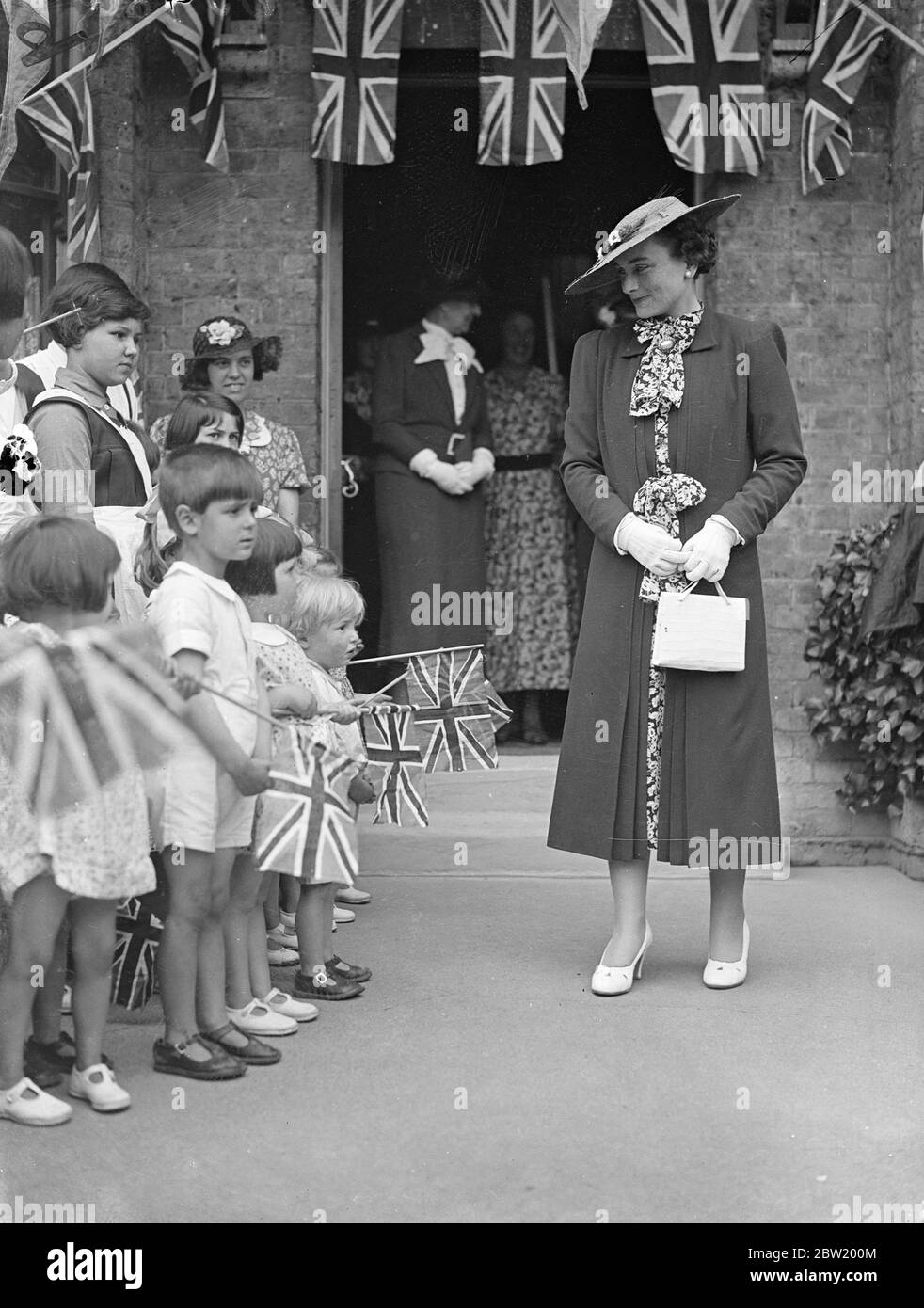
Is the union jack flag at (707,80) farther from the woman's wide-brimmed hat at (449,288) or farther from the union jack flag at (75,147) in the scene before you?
the union jack flag at (75,147)

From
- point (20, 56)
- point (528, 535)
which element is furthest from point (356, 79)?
point (528, 535)

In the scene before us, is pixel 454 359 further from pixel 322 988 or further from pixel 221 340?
pixel 322 988

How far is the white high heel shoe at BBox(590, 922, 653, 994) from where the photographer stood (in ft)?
14.1

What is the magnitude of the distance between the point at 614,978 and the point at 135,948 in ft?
4.20

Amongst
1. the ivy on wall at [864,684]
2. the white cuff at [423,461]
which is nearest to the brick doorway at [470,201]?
the white cuff at [423,461]

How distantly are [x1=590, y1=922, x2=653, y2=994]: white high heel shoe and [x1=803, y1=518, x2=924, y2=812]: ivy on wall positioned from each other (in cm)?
179

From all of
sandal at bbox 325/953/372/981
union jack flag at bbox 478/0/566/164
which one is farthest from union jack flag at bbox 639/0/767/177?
sandal at bbox 325/953/372/981

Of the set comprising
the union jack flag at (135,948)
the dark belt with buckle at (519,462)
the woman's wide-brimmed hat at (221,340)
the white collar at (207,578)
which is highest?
the woman's wide-brimmed hat at (221,340)

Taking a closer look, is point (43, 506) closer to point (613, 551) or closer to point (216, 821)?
point (216, 821)

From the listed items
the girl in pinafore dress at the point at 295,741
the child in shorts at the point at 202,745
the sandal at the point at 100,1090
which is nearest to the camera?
the sandal at the point at 100,1090

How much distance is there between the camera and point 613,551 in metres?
4.35

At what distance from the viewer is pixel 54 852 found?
10.8 feet

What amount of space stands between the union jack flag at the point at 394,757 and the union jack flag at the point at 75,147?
2.36 meters

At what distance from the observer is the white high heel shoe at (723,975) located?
172 inches
